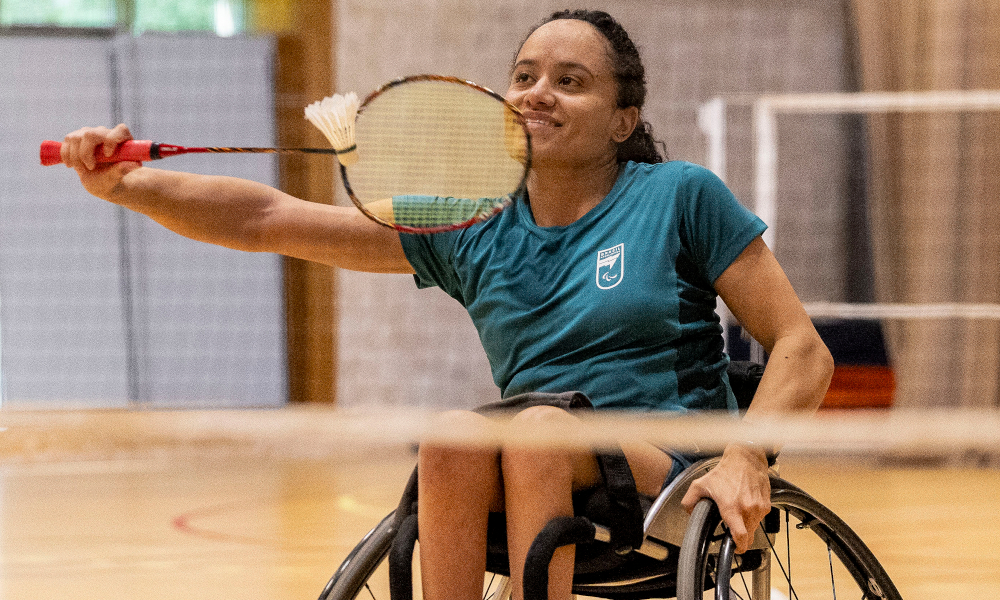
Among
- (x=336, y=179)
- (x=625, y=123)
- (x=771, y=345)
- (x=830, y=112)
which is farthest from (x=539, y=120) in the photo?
(x=830, y=112)

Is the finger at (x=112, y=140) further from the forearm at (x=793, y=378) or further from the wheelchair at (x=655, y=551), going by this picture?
the forearm at (x=793, y=378)

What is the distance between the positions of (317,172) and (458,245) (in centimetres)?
324

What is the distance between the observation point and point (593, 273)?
1267 millimetres

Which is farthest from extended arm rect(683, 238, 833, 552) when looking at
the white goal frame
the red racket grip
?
the white goal frame

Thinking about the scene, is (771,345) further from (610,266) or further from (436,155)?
(436,155)

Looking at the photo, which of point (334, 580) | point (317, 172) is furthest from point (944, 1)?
point (334, 580)

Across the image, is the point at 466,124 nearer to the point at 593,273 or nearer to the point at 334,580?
the point at 593,273

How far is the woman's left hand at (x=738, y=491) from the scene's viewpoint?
1.11 m

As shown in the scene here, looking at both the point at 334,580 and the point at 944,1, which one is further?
the point at 944,1

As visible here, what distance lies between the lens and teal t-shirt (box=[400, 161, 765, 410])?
124 centimetres

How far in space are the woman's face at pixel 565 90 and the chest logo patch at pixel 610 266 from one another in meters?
0.14

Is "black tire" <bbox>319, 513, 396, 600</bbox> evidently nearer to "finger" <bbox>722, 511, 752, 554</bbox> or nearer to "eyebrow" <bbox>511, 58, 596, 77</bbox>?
"finger" <bbox>722, 511, 752, 554</bbox>

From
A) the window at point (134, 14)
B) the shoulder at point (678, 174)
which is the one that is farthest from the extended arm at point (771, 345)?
the window at point (134, 14)

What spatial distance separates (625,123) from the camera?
1.39m
